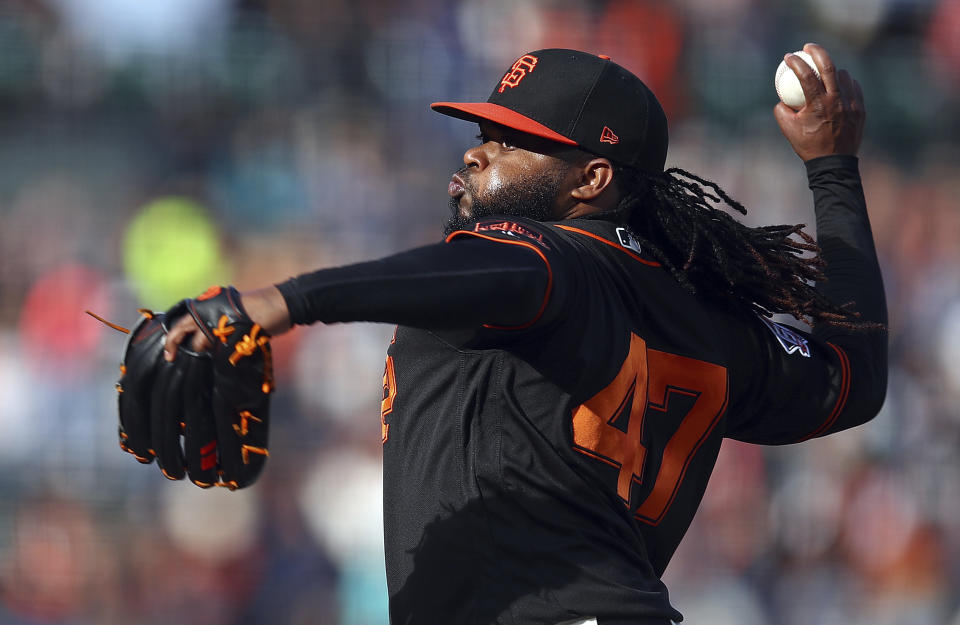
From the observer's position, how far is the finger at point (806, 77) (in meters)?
2.86

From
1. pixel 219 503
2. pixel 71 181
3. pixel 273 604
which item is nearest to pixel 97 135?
pixel 71 181

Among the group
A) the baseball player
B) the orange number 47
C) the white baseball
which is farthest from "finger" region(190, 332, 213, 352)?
the white baseball

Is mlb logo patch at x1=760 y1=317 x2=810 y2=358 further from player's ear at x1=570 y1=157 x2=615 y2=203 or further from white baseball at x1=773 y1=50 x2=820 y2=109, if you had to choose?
white baseball at x1=773 y1=50 x2=820 y2=109

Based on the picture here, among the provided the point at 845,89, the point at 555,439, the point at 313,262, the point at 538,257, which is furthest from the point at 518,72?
the point at 313,262

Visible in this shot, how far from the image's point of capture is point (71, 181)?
220 inches

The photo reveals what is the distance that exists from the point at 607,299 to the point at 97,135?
4.16 m

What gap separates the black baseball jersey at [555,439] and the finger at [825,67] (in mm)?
822

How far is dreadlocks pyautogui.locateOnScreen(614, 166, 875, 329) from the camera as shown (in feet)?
7.95

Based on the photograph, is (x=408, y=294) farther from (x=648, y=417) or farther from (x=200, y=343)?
(x=648, y=417)

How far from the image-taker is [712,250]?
243 cm

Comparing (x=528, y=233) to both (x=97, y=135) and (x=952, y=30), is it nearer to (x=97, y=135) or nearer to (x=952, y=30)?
(x=97, y=135)

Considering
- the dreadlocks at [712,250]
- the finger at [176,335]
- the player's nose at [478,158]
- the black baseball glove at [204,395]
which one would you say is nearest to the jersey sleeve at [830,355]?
the dreadlocks at [712,250]

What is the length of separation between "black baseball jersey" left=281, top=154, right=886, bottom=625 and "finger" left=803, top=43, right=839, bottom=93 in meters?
0.82

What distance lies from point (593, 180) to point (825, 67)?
33.4 inches
